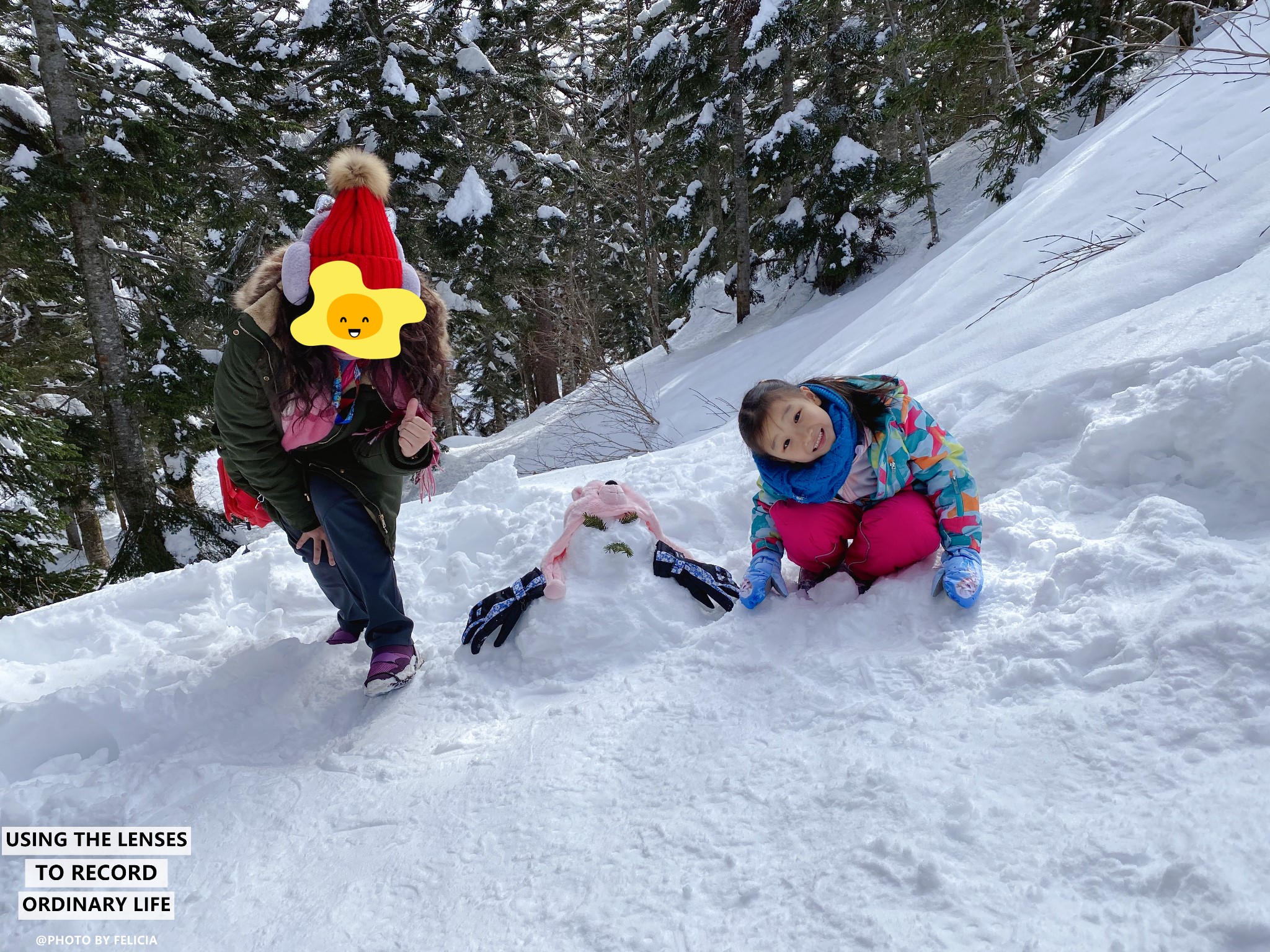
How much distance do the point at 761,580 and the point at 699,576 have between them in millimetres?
299

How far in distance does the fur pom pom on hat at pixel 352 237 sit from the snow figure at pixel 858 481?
4.02 feet

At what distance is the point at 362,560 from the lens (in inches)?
93.0

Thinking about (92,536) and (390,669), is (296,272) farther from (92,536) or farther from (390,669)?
(92,536)

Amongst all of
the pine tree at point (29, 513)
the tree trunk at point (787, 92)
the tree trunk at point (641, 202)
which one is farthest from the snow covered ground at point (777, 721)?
the tree trunk at point (641, 202)

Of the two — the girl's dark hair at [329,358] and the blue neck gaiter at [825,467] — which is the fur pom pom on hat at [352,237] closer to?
the girl's dark hair at [329,358]

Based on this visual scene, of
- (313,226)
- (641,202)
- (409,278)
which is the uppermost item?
(641,202)

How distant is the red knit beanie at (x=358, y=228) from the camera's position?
2.13m

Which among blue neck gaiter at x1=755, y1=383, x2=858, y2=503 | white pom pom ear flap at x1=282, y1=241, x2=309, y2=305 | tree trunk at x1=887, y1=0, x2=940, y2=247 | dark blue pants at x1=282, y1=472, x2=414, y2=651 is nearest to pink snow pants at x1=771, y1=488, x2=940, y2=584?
blue neck gaiter at x1=755, y1=383, x2=858, y2=503

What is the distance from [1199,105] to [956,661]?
5886mm

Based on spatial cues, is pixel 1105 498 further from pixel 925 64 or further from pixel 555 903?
pixel 925 64

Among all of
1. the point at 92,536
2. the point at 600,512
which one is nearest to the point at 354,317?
the point at 600,512

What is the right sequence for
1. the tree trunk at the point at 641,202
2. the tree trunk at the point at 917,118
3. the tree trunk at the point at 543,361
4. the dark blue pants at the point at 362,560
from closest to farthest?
the dark blue pants at the point at 362,560 → the tree trunk at the point at 917,118 → the tree trunk at the point at 543,361 → the tree trunk at the point at 641,202

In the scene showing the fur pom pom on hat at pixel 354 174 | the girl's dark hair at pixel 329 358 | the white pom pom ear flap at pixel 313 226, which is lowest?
the girl's dark hair at pixel 329 358

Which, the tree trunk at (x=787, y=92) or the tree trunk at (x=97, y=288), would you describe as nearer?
the tree trunk at (x=97, y=288)
